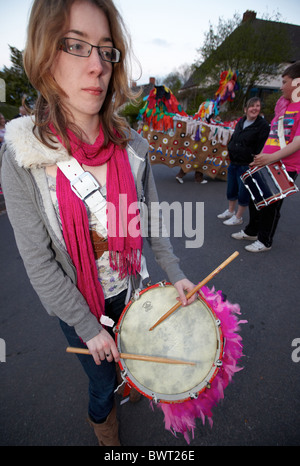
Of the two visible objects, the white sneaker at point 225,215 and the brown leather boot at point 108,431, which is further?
the white sneaker at point 225,215

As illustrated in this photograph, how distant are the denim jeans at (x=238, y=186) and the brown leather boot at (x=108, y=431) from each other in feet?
10.7

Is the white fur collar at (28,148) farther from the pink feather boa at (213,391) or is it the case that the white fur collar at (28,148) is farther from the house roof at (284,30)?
the house roof at (284,30)

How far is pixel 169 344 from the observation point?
1.11m

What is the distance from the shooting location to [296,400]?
5.23ft

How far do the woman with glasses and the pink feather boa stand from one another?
214 millimetres

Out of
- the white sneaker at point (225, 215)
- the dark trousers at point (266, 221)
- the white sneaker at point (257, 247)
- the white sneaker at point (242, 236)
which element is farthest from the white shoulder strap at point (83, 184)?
the white sneaker at point (225, 215)

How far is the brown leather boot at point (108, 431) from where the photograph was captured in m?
1.28

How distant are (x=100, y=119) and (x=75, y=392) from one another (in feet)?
5.94

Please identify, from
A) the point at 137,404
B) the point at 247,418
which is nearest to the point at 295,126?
the point at 247,418

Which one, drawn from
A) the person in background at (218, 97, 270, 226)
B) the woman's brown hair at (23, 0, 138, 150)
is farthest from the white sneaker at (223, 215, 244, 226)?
the woman's brown hair at (23, 0, 138, 150)

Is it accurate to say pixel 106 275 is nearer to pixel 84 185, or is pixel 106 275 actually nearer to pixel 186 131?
pixel 84 185

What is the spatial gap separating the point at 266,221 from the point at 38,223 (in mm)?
2941

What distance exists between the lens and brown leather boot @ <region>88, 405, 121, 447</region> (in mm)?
1279

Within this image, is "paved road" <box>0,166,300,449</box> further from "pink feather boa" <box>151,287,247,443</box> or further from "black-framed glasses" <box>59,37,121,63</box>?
"black-framed glasses" <box>59,37,121,63</box>
